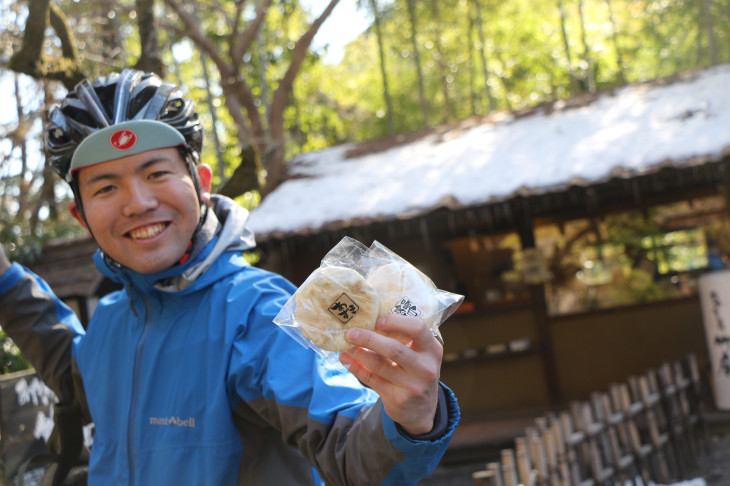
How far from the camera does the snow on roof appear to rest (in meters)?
7.20

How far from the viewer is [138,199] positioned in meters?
1.90

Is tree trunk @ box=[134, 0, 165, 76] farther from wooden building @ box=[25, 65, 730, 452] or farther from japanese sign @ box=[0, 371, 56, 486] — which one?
japanese sign @ box=[0, 371, 56, 486]

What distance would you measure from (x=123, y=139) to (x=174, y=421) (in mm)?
804

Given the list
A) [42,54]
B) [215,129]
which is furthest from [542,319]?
[215,129]

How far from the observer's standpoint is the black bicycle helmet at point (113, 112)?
209 centimetres

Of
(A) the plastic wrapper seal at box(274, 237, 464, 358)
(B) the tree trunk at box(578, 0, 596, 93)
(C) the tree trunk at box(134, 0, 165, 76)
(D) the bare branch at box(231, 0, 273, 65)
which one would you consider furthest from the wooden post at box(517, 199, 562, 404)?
(A) the plastic wrapper seal at box(274, 237, 464, 358)

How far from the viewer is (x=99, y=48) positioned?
8.72m

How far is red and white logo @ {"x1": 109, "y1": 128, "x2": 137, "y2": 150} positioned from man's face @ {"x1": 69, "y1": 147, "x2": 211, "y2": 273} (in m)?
0.03

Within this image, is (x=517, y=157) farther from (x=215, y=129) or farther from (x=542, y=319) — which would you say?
(x=215, y=129)

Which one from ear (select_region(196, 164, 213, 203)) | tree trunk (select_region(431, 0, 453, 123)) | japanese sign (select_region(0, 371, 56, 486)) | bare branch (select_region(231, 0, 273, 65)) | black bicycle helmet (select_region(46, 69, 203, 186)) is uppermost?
tree trunk (select_region(431, 0, 453, 123))

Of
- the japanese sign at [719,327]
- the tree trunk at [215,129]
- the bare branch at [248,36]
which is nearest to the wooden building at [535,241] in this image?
the japanese sign at [719,327]

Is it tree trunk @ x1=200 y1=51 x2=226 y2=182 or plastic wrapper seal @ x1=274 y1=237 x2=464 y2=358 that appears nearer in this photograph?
plastic wrapper seal @ x1=274 y1=237 x2=464 y2=358

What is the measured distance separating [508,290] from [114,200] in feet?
28.6

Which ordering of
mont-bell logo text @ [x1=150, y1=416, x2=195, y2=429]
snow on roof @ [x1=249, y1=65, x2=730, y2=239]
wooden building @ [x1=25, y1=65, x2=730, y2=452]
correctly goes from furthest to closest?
wooden building @ [x1=25, y1=65, x2=730, y2=452] < snow on roof @ [x1=249, y1=65, x2=730, y2=239] < mont-bell logo text @ [x1=150, y1=416, x2=195, y2=429]
